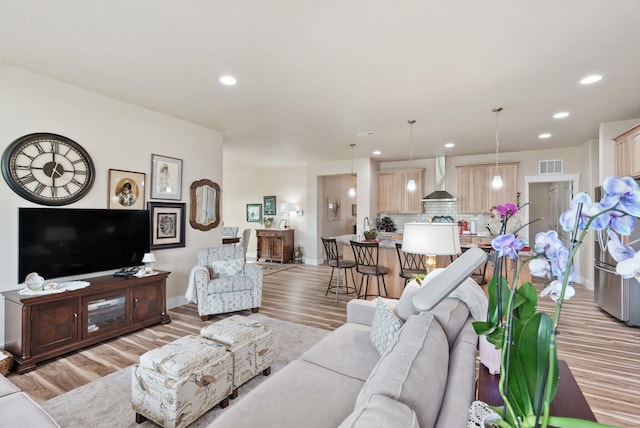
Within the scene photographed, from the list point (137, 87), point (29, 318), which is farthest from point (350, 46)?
point (29, 318)

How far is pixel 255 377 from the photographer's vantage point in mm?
2520

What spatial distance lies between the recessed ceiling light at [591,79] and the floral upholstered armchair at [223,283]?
4.30 meters

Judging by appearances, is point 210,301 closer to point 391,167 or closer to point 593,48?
point 593,48

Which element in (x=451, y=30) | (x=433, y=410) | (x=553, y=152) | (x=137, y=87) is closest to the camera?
(x=433, y=410)

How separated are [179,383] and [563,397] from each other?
6.41 ft

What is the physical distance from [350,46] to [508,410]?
255 cm

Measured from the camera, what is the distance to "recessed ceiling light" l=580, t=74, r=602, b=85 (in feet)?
9.62

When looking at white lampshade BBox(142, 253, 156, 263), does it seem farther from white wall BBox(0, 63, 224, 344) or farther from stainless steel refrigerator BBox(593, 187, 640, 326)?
stainless steel refrigerator BBox(593, 187, 640, 326)

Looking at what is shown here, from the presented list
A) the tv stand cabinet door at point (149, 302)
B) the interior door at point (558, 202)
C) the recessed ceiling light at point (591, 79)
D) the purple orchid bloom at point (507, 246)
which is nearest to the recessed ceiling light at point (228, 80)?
the tv stand cabinet door at point (149, 302)

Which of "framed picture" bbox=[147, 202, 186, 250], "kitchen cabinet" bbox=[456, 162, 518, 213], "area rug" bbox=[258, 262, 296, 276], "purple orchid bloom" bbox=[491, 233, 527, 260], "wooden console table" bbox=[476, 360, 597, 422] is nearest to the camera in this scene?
"purple orchid bloom" bbox=[491, 233, 527, 260]

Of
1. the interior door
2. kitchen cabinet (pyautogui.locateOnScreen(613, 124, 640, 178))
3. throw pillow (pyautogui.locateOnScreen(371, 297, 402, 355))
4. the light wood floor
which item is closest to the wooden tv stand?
the light wood floor

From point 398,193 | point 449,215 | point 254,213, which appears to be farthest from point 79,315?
point 449,215

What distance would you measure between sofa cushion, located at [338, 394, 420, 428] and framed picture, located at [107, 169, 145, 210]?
12.7ft

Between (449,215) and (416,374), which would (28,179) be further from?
(449,215)
